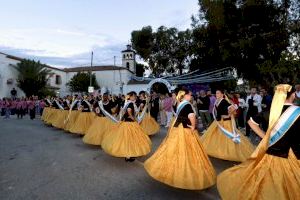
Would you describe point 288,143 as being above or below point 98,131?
above

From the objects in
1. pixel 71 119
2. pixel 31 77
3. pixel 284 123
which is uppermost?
pixel 31 77

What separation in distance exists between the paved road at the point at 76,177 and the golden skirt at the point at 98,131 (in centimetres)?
26

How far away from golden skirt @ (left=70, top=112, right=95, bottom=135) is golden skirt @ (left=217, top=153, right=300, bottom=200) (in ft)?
31.9

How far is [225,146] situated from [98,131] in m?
4.27

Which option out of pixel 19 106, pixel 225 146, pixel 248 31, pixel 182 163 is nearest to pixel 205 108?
pixel 225 146

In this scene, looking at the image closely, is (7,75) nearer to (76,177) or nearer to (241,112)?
(241,112)

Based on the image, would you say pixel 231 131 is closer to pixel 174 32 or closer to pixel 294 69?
pixel 294 69

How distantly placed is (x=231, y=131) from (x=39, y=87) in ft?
169

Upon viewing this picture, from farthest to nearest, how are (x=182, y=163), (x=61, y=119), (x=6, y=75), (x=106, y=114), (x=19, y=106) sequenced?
(x=6, y=75) < (x=19, y=106) < (x=61, y=119) < (x=106, y=114) < (x=182, y=163)

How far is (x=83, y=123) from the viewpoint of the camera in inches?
536

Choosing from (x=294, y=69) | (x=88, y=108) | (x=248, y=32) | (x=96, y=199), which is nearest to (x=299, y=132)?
(x=96, y=199)

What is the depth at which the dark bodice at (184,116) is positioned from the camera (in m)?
6.46

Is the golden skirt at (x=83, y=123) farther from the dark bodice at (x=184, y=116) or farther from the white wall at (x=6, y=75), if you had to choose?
the white wall at (x=6, y=75)

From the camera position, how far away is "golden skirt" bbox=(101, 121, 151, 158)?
322 inches
